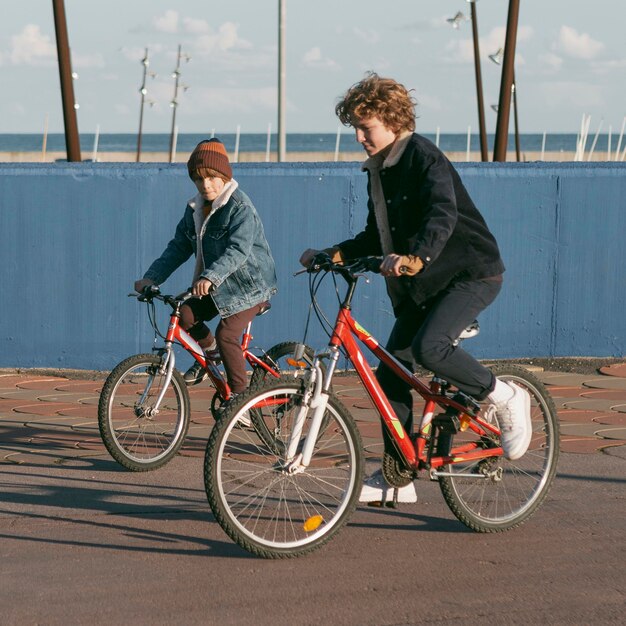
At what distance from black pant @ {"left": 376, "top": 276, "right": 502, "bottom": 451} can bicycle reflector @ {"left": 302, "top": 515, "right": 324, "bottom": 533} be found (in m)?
0.47

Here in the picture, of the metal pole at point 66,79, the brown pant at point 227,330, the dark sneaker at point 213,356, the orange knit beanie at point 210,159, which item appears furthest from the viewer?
the metal pole at point 66,79

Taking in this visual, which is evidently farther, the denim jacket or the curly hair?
the denim jacket

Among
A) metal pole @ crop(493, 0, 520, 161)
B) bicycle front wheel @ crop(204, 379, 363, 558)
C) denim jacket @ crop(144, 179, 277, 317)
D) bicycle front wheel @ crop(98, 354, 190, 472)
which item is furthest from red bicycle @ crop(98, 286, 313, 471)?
metal pole @ crop(493, 0, 520, 161)

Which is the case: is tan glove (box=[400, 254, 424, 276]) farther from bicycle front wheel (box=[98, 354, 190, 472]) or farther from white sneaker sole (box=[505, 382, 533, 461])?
bicycle front wheel (box=[98, 354, 190, 472])

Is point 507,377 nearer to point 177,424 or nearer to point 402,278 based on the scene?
point 402,278

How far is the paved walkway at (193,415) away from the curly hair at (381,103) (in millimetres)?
2380

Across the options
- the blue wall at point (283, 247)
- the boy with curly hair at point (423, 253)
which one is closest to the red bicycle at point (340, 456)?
the boy with curly hair at point (423, 253)

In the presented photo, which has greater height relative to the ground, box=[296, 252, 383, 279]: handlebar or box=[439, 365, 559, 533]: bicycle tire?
box=[296, 252, 383, 279]: handlebar

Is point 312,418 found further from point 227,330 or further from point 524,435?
point 227,330

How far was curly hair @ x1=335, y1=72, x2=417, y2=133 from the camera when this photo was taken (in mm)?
4988

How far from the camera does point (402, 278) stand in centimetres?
514

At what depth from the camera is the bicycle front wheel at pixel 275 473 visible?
460cm

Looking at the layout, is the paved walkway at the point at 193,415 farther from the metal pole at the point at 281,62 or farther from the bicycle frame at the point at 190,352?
the metal pole at the point at 281,62

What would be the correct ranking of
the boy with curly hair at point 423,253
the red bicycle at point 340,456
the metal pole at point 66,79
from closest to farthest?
the red bicycle at point 340,456
the boy with curly hair at point 423,253
the metal pole at point 66,79
